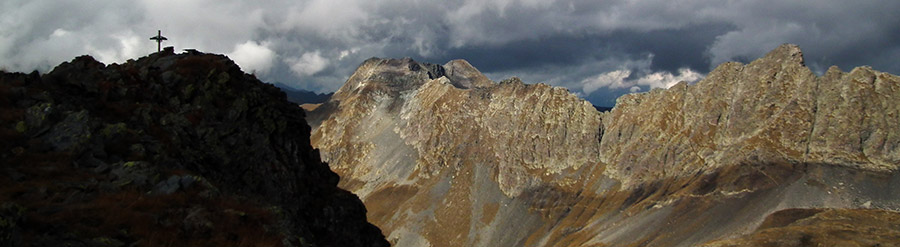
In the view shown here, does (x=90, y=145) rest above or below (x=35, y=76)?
below

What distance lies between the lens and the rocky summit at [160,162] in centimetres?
1612

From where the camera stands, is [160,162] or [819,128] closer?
[160,162]

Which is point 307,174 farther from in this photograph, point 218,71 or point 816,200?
point 816,200

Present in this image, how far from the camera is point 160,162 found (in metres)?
22.4

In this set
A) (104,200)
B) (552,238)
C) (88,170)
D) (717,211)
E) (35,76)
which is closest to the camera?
(104,200)

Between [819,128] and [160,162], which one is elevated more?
[819,128]

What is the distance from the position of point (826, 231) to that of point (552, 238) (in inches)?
3338

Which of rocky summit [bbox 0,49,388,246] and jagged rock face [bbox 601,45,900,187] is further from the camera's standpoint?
jagged rock face [bbox 601,45,900,187]

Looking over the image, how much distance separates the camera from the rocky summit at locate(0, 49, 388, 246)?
16125mm

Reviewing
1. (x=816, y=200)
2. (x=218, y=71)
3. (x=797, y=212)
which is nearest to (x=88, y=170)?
(x=218, y=71)

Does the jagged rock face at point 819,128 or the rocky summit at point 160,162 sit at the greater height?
the jagged rock face at point 819,128

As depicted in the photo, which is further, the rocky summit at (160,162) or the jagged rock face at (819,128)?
the jagged rock face at (819,128)

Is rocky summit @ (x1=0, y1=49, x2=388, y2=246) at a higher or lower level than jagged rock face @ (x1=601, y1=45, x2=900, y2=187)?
lower

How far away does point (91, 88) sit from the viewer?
2747 cm
